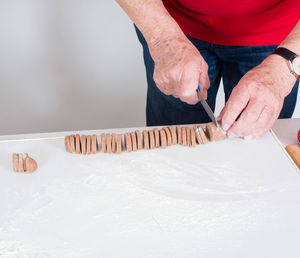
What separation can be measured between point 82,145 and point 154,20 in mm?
345

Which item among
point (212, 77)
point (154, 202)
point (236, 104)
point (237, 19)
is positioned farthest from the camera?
point (212, 77)

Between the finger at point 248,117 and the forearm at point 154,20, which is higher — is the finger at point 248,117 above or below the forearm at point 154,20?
below

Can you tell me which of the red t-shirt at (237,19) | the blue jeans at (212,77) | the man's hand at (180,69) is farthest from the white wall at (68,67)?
the man's hand at (180,69)

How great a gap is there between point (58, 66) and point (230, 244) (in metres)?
1.39

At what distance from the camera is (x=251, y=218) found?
0.76 metres

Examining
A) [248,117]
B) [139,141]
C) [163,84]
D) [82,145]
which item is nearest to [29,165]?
[82,145]

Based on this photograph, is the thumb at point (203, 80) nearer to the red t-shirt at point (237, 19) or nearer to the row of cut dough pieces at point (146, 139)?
the row of cut dough pieces at point (146, 139)

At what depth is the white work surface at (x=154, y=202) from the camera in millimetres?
703

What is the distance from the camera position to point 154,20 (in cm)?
102

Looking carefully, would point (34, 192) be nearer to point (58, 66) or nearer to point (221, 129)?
point (221, 129)

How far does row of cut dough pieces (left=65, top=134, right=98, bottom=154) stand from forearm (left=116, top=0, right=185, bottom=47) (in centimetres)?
28

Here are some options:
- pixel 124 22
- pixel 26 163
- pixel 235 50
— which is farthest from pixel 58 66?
pixel 26 163

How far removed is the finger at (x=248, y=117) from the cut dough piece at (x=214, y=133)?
0.9 inches

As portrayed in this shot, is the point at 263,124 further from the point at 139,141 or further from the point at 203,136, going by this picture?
the point at 139,141
